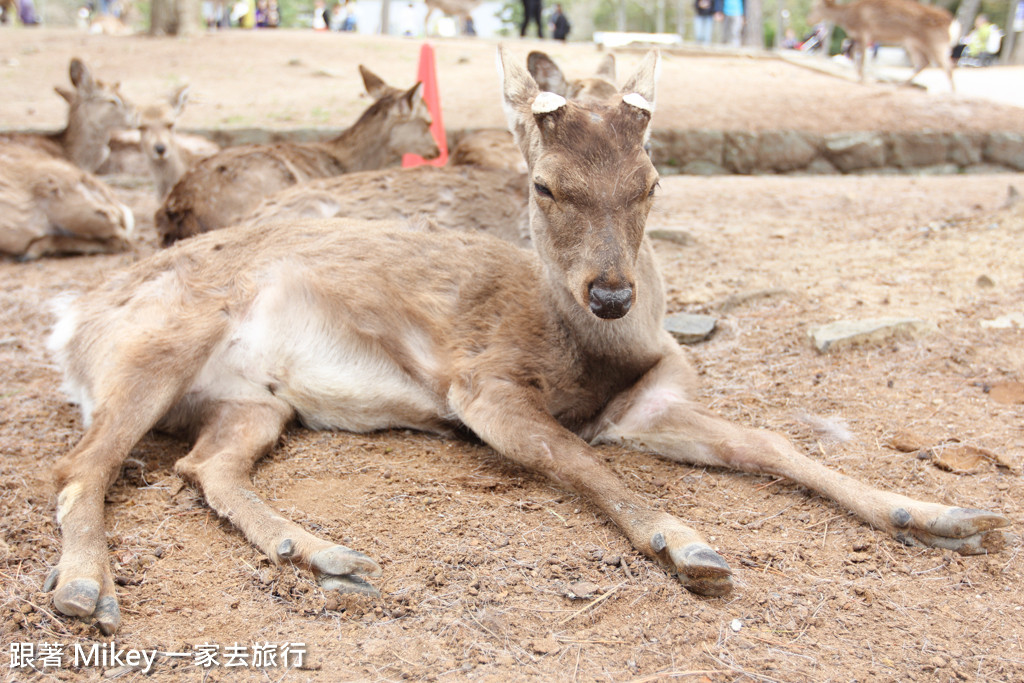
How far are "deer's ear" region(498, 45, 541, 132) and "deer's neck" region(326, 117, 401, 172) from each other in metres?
4.49

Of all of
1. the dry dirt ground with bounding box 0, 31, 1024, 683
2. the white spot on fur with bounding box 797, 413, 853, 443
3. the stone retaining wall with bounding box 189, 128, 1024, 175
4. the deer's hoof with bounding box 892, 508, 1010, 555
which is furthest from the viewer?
the stone retaining wall with bounding box 189, 128, 1024, 175

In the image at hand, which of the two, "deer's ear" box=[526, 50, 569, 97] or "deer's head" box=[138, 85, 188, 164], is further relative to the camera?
"deer's head" box=[138, 85, 188, 164]

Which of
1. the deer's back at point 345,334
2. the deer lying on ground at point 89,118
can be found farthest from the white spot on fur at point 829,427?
the deer lying on ground at point 89,118

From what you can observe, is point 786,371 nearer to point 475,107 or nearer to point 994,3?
point 475,107

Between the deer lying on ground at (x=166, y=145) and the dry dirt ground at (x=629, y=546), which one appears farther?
the deer lying on ground at (x=166, y=145)

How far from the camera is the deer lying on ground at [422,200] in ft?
19.0

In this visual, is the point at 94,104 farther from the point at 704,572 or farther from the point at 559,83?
the point at 704,572

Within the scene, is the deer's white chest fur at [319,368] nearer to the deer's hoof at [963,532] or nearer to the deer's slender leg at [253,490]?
the deer's slender leg at [253,490]

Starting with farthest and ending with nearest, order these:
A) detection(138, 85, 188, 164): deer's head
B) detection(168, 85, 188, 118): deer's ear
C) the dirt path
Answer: the dirt path < detection(168, 85, 188, 118): deer's ear < detection(138, 85, 188, 164): deer's head

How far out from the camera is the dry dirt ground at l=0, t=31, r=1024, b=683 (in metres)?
2.37

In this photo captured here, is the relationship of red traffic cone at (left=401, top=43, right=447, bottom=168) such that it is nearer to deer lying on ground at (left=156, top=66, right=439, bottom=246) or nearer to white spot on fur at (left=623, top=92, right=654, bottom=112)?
deer lying on ground at (left=156, top=66, right=439, bottom=246)

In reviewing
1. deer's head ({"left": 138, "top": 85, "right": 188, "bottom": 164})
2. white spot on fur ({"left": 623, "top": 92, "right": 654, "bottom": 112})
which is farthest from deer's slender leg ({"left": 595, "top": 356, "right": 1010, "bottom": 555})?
deer's head ({"left": 138, "top": 85, "right": 188, "bottom": 164})

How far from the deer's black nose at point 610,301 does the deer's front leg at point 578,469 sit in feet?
1.74

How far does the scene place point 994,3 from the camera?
35.8m
